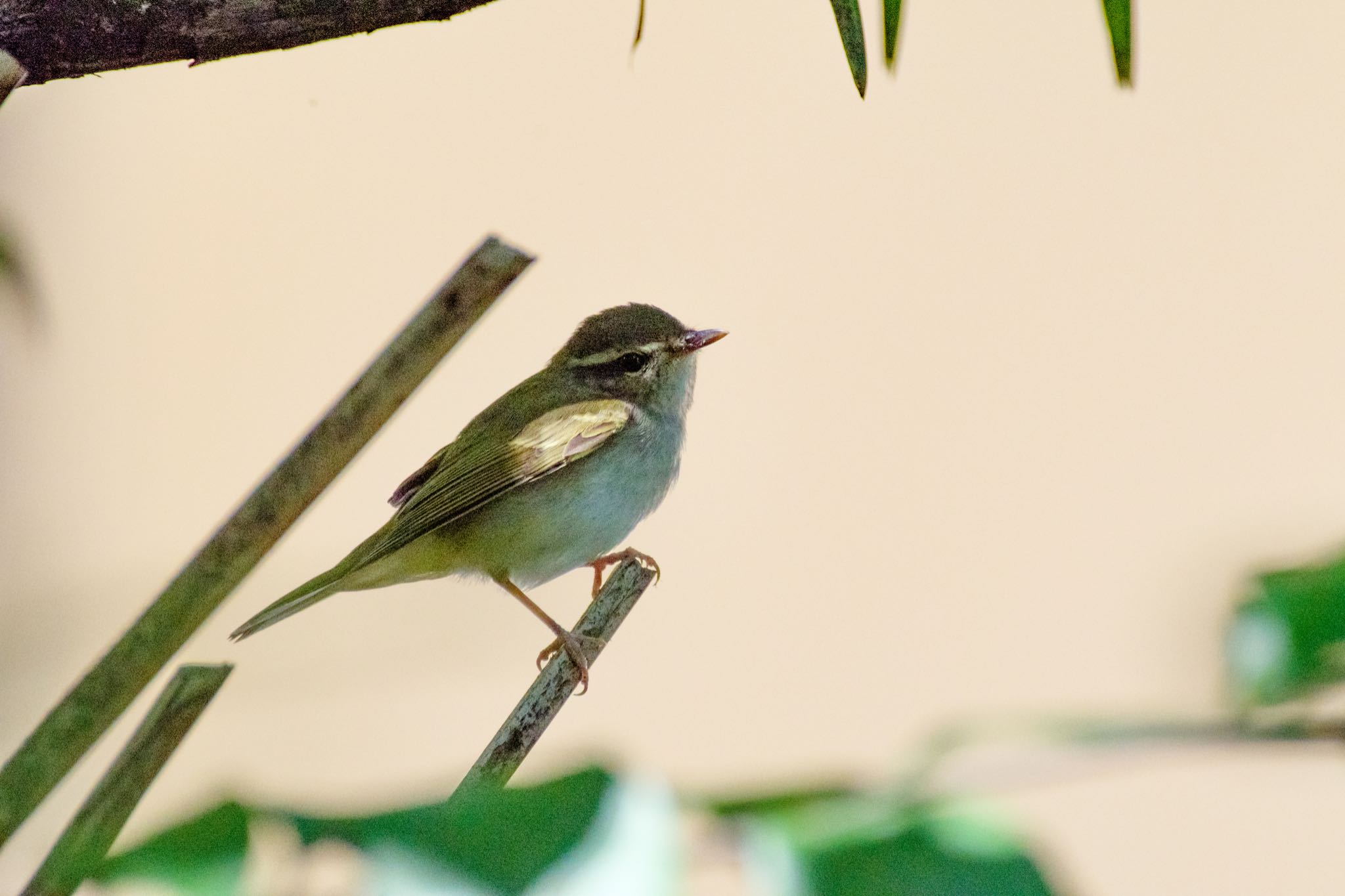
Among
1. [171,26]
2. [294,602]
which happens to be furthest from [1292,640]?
[294,602]

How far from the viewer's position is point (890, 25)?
1.29 meters

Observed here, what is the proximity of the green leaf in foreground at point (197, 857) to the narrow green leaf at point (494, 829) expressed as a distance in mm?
28

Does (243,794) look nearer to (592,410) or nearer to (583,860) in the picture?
(583,860)

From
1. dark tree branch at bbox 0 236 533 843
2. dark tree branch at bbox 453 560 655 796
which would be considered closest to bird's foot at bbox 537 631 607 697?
dark tree branch at bbox 453 560 655 796

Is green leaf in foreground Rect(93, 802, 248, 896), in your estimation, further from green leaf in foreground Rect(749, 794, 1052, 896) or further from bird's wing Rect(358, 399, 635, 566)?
bird's wing Rect(358, 399, 635, 566)

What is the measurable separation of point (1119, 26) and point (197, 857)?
1100 mm

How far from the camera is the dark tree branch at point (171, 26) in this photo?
4.22ft

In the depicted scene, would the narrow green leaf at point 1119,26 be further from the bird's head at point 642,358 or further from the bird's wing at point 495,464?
the bird's head at point 642,358

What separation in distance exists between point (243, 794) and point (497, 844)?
115 millimetres

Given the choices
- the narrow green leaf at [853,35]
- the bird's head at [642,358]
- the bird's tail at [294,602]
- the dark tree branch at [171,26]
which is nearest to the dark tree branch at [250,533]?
the dark tree branch at [171,26]

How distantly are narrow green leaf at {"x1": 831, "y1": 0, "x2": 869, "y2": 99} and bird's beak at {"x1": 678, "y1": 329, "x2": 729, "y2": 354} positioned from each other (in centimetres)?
205

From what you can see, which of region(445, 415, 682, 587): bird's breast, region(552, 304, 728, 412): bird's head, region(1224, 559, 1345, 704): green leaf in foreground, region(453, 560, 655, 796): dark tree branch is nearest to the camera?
region(1224, 559, 1345, 704): green leaf in foreground

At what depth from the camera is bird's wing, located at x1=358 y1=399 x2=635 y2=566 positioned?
294cm

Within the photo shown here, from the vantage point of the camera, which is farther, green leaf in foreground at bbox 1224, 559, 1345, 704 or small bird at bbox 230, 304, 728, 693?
small bird at bbox 230, 304, 728, 693
